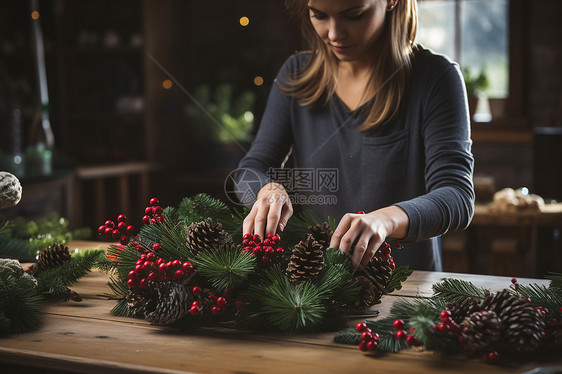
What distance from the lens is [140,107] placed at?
12.4 ft

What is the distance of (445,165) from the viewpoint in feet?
3.77

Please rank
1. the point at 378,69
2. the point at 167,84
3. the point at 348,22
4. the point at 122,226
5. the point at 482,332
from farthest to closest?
the point at 167,84
the point at 378,69
the point at 348,22
the point at 122,226
the point at 482,332

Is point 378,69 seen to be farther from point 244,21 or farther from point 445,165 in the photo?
point 244,21

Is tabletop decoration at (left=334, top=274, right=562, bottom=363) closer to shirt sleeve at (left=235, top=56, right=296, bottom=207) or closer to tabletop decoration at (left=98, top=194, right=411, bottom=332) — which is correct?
tabletop decoration at (left=98, top=194, right=411, bottom=332)

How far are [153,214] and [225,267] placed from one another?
0.19 m

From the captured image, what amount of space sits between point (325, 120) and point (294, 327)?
0.71 metres

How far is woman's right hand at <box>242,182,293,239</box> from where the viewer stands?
3.01 ft

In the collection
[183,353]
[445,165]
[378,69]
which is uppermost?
[378,69]

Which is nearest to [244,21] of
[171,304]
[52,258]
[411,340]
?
[52,258]

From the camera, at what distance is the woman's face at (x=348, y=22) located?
1.10 meters

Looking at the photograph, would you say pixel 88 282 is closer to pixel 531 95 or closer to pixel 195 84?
pixel 195 84

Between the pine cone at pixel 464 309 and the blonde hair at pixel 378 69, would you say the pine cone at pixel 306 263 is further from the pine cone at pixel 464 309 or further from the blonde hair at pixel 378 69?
the blonde hair at pixel 378 69

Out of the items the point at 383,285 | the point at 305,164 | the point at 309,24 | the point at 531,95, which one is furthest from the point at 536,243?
the point at 383,285

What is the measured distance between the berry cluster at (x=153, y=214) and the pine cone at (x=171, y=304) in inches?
6.0
